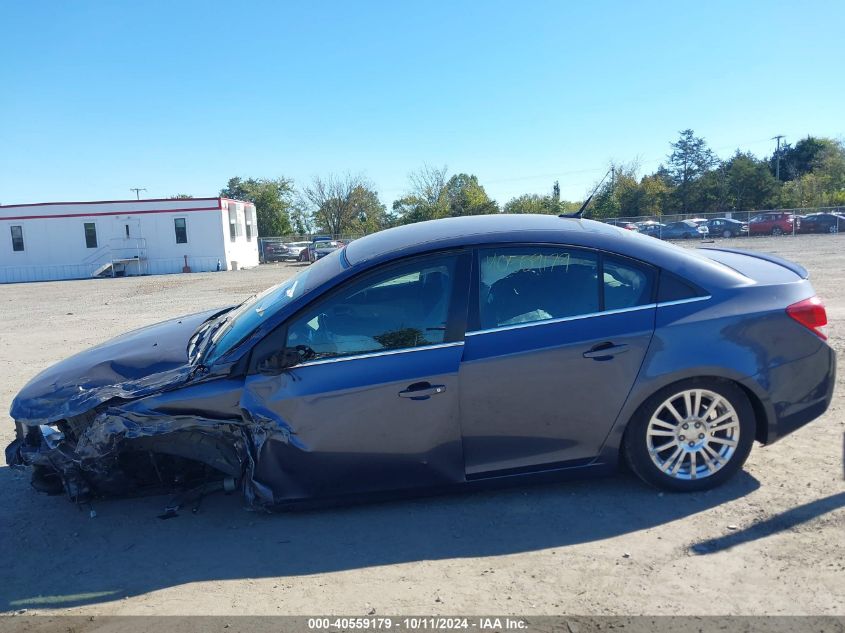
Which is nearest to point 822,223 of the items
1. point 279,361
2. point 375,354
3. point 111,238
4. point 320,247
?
point 320,247

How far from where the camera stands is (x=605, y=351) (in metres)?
3.66

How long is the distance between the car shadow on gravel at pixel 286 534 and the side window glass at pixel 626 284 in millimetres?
1171

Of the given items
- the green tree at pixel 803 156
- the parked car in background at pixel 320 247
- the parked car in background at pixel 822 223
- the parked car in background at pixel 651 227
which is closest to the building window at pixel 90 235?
the parked car in background at pixel 320 247

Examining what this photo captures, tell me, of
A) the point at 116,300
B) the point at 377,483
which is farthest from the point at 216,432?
the point at 116,300

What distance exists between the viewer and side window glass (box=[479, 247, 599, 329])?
148 inches

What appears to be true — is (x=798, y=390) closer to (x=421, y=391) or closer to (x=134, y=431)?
(x=421, y=391)

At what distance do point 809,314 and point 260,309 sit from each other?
135 inches

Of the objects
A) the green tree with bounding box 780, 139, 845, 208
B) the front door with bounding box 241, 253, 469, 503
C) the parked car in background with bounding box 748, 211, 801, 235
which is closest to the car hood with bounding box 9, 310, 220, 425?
the front door with bounding box 241, 253, 469, 503

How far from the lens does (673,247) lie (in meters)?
4.19

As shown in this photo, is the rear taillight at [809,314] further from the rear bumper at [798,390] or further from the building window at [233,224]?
the building window at [233,224]

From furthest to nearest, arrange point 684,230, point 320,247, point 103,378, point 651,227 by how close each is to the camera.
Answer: point 320,247
point 684,230
point 651,227
point 103,378

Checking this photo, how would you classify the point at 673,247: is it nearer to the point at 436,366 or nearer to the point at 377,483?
the point at 436,366

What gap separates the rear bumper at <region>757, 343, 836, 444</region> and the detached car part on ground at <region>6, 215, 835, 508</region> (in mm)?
13

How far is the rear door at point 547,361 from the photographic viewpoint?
3.62 m
